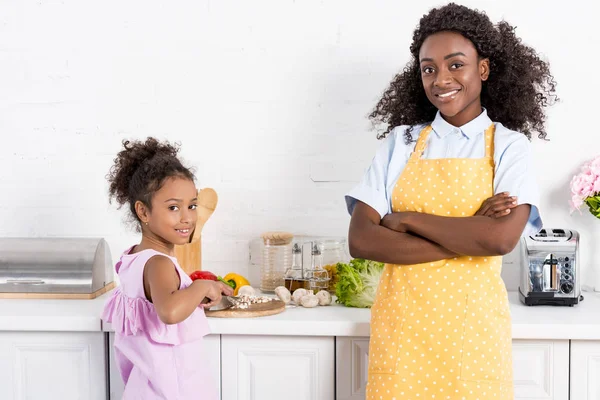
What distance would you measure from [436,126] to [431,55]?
19 cm

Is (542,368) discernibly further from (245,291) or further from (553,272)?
(245,291)

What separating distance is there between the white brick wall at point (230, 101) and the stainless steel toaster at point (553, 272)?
38 cm

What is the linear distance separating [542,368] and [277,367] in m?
0.73

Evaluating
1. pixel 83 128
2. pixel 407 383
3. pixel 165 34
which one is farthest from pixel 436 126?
pixel 83 128

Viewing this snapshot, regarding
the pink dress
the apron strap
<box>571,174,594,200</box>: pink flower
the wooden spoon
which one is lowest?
the pink dress

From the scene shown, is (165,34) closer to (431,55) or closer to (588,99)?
(431,55)

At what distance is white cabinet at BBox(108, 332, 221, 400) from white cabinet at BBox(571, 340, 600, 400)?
979 mm

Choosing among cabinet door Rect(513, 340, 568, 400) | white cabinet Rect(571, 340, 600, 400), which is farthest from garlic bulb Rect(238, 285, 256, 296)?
white cabinet Rect(571, 340, 600, 400)

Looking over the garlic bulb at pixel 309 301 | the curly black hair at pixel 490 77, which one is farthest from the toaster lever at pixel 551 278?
the garlic bulb at pixel 309 301

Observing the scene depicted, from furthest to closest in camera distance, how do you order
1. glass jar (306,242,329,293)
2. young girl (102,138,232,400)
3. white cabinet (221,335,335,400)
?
glass jar (306,242,329,293)
white cabinet (221,335,335,400)
young girl (102,138,232,400)

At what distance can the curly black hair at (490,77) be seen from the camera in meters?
1.81

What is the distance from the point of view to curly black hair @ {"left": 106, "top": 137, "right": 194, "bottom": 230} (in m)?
1.86

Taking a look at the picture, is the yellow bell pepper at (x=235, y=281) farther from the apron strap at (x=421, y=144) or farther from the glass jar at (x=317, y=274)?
the apron strap at (x=421, y=144)

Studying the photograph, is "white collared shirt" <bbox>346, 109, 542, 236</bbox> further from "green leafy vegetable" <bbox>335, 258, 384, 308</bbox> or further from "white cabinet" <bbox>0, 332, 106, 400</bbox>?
"white cabinet" <bbox>0, 332, 106, 400</bbox>
